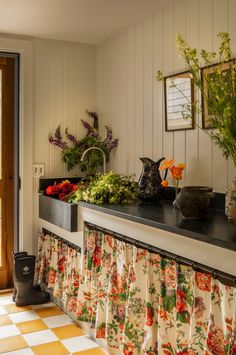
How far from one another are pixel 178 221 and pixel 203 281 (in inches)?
14.0

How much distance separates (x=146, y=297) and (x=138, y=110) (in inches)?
62.3

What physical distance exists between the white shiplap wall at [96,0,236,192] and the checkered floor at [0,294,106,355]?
1.23 m

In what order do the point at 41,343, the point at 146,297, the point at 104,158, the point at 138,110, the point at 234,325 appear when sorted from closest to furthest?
the point at 234,325 < the point at 146,297 < the point at 41,343 < the point at 138,110 < the point at 104,158

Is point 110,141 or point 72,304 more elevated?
point 110,141

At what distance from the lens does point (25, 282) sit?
3510 mm

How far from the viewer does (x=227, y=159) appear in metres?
2.44

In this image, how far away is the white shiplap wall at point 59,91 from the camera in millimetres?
3738

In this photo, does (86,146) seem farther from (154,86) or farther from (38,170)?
(154,86)

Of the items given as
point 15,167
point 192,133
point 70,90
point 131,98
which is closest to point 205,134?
point 192,133

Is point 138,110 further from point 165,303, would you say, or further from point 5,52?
point 165,303

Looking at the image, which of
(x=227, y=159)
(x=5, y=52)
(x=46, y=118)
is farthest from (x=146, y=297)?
(x=5, y=52)

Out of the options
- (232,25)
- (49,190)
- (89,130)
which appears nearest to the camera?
(232,25)

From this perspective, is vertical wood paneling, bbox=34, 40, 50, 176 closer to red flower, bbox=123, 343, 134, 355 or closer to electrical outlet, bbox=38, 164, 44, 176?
electrical outlet, bbox=38, 164, 44, 176

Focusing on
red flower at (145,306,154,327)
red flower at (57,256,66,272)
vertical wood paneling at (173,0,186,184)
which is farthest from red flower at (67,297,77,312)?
vertical wood paneling at (173,0,186,184)
